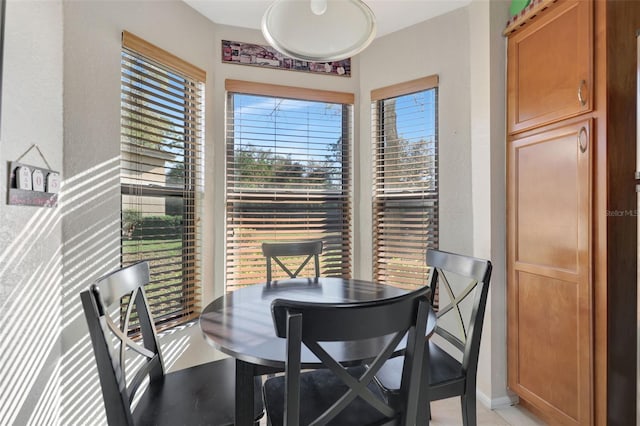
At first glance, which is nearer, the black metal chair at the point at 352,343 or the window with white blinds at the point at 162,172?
the black metal chair at the point at 352,343

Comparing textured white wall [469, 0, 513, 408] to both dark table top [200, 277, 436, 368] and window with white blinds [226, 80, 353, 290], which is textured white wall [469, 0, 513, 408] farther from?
window with white blinds [226, 80, 353, 290]

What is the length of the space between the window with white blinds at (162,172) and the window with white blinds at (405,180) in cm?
134

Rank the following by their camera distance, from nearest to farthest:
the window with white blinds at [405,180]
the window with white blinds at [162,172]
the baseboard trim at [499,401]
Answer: the window with white blinds at [162,172]
the baseboard trim at [499,401]
the window with white blinds at [405,180]

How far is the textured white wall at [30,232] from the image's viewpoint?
1322 millimetres

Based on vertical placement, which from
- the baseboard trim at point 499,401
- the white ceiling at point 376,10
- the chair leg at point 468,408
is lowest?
the baseboard trim at point 499,401

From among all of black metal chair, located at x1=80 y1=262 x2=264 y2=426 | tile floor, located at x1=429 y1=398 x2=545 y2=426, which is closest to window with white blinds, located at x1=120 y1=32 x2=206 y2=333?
black metal chair, located at x1=80 y1=262 x2=264 y2=426

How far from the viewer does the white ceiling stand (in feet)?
7.71

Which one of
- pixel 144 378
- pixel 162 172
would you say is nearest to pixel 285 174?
pixel 162 172

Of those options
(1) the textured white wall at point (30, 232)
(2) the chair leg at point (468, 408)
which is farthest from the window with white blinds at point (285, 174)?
(2) the chair leg at point (468, 408)

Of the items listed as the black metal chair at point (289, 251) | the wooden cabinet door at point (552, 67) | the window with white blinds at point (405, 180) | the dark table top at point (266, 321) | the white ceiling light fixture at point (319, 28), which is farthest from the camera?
the window with white blinds at point (405, 180)

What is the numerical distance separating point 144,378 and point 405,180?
2067 millimetres

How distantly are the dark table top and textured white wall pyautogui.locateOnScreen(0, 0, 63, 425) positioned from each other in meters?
0.69

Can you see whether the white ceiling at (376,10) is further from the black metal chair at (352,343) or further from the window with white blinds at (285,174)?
the black metal chair at (352,343)

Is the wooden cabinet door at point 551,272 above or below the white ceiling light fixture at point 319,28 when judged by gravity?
below
